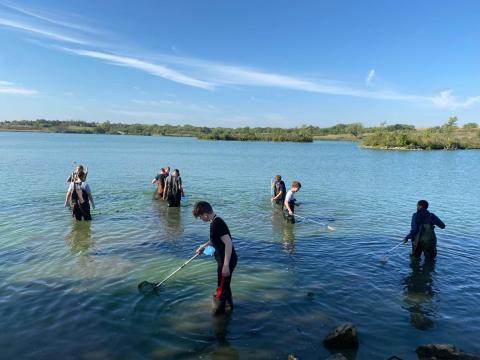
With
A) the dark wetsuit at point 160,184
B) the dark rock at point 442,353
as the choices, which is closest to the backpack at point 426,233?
the dark rock at point 442,353

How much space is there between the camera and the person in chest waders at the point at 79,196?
16.1m

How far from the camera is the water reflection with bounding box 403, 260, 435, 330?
854cm

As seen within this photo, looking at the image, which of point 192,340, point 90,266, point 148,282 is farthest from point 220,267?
point 90,266

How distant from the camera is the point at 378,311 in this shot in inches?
350

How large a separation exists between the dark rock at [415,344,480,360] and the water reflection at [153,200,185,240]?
9.84 metres

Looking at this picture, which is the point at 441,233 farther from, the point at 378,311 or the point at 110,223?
the point at 110,223

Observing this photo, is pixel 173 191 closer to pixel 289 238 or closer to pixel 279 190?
pixel 279 190

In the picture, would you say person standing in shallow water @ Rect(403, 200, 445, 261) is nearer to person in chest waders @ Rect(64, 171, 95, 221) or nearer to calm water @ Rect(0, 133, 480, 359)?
calm water @ Rect(0, 133, 480, 359)

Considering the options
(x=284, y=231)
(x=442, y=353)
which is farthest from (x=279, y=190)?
(x=442, y=353)

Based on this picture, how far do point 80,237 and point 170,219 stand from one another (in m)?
4.46

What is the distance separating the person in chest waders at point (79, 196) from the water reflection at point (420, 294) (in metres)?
12.3

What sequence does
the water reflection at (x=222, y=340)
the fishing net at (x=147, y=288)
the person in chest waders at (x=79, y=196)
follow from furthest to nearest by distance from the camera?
the person in chest waders at (x=79, y=196) < the fishing net at (x=147, y=288) < the water reflection at (x=222, y=340)

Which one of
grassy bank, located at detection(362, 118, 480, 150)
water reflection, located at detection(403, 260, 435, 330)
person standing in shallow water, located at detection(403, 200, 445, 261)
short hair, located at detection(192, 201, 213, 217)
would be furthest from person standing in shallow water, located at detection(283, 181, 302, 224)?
grassy bank, located at detection(362, 118, 480, 150)

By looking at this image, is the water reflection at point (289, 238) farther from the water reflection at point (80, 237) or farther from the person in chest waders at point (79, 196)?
the person in chest waders at point (79, 196)
